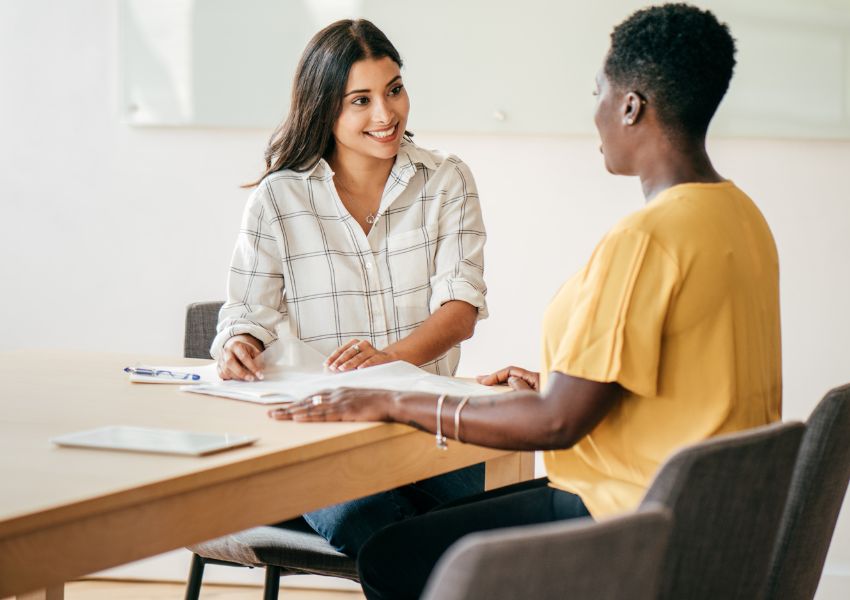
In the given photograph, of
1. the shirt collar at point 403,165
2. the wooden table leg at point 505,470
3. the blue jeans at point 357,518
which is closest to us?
the blue jeans at point 357,518

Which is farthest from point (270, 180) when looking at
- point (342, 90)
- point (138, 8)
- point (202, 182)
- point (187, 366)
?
point (138, 8)

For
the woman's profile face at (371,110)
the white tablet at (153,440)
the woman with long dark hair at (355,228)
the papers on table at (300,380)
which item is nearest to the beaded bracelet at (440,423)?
the papers on table at (300,380)

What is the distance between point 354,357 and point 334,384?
0.49 feet

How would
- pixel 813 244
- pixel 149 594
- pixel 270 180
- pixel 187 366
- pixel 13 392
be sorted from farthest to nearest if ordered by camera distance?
pixel 149 594 < pixel 813 244 < pixel 270 180 < pixel 187 366 < pixel 13 392

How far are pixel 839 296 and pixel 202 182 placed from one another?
6.10ft

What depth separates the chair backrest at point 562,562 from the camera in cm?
77

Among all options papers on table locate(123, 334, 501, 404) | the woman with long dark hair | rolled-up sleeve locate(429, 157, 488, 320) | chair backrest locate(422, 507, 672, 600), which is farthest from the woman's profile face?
chair backrest locate(422, 507, 672, 600)

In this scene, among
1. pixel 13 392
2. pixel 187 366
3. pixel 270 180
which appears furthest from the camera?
pixel 270 180

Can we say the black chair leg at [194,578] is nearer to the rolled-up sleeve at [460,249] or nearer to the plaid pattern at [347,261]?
the plaid pattern at [347,261]

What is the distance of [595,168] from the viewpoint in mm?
3068

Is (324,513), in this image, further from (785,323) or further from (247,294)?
(785,323)

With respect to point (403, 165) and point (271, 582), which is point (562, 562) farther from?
point (403, 165)

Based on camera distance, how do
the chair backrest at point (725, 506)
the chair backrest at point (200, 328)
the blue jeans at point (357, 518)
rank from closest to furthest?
the chair backrest at point (725, 506) < the blue jeans at point (357, 518) < the chair backrest at point (200, 328)

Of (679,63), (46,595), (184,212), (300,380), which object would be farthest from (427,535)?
(184,212)
